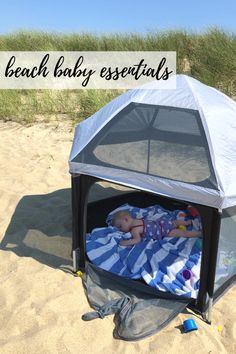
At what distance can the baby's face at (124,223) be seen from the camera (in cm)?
387

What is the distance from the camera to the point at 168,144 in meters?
3.46

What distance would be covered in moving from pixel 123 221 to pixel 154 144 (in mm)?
857

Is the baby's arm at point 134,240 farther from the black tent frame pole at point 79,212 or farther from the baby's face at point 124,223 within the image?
the black tent frame pole at point 79,212

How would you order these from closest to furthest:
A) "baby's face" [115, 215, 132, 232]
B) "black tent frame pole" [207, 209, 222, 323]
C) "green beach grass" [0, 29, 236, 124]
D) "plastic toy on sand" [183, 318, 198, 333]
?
1. "black tent frame pole" [207, 209, 222, 323]
2. "plastic toy on sand" [183, 318, 198, 333]
3. "baby's face" [115, 215, 132, 232]
4. "green beach grass" [0, 29, 236, 124]

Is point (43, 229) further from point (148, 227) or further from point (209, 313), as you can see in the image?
point (209, 313)

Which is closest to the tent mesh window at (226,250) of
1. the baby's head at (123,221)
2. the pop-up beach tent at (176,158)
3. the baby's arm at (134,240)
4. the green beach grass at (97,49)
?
the pop-up beach tent at (176,158)

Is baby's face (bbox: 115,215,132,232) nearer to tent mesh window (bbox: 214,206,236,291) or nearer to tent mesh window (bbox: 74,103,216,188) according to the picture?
tent mesh window (bbox: 74,103,216,188)

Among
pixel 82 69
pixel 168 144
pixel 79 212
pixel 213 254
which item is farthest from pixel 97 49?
pixel 213 254

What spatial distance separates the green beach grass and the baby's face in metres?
4.09

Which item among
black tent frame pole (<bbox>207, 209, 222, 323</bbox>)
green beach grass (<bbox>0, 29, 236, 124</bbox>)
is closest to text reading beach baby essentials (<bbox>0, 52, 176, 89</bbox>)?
green beach grass (<bbox>0, 29, 236, 124</bbox>)

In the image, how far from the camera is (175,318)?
292 cm

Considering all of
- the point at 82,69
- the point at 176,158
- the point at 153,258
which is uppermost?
the point at 82,69

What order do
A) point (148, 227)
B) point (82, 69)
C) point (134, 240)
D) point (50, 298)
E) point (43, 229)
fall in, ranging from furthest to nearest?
1. point (82, 69)
2. point (43, 229)
3. point (148, 227)
4. point (134, 240)
5. point (50, 298)

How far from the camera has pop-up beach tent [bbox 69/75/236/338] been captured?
269 cm
